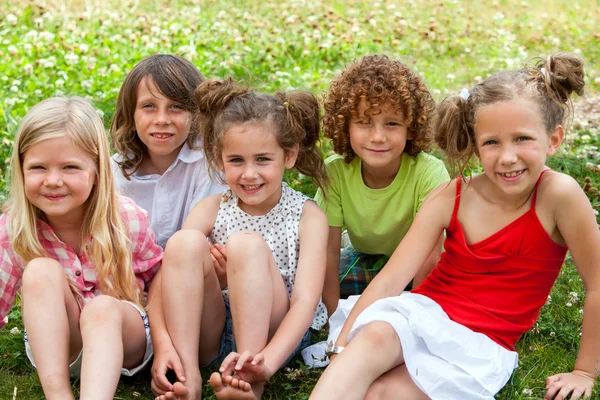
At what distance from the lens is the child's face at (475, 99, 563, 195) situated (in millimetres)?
2609

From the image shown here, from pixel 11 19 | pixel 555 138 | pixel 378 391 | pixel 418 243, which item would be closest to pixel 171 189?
pixel 418 243

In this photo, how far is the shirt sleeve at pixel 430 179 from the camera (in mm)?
3225

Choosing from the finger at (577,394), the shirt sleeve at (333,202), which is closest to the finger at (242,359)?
the shirt sleeve at (333,202)

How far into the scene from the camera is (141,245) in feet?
9.69

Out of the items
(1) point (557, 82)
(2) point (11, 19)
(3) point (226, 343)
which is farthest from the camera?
(2) point (11, 19)

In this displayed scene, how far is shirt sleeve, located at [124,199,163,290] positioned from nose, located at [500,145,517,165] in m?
1.31

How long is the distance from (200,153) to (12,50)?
2754 mm

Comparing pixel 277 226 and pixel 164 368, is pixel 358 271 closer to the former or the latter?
pixel 277 226

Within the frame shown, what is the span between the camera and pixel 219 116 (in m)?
3.06

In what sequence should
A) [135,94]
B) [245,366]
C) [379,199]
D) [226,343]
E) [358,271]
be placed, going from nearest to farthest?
[245,366] → [226,343] → [379,199] → [135,94] → [358,271]

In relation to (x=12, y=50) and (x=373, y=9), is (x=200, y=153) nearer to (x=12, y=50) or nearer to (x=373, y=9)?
(x=12, y=50)

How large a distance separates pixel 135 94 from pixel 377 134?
3.57 ft

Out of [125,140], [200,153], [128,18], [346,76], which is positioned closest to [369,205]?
[346,76]

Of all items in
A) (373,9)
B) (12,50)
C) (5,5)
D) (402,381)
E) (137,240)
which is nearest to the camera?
(402,381)
